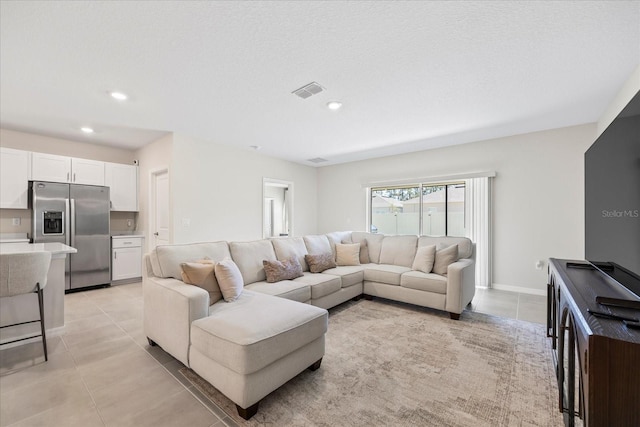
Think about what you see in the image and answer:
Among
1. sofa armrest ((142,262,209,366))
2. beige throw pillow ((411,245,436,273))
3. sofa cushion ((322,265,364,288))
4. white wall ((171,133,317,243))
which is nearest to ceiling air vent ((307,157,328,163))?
white wall ((171,133,317,243))

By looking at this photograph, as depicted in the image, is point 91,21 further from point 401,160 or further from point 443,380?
point 401,160

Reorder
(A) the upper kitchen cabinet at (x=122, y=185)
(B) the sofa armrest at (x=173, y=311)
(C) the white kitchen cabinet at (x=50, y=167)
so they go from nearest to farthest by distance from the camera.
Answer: (B) the sofa armrest at (x=173, y=311)
(C) the white kitchen cabinet at (x=50, y=167)
(A) the upper kitchen cabinet at (x=122, y=185)

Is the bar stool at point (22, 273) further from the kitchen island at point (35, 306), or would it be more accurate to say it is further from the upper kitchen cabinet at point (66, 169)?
the upper kitchen cabinet at point (66, 169)

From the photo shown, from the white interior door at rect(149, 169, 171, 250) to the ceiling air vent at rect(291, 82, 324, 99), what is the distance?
2890 mm

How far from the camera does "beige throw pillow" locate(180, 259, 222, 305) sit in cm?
223

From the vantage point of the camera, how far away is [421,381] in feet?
6.38

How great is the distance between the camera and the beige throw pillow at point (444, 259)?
135 inches

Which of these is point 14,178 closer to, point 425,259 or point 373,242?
point 373,242

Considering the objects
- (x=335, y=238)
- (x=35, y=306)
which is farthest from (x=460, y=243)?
(x=35, y=306)

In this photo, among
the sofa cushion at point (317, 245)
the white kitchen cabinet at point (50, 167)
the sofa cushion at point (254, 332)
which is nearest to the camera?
the sofa cushion at point (254, 332)

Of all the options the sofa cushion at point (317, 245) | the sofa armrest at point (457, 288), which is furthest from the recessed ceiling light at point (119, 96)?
the sofa armrest at point (457, 288)

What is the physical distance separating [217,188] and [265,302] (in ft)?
10.4

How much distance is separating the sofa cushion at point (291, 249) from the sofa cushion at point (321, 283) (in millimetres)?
270

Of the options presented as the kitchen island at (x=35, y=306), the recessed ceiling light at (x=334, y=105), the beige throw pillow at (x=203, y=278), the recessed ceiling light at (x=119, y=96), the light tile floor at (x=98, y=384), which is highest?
the recessed ceiling light at (x=119, y=96)
